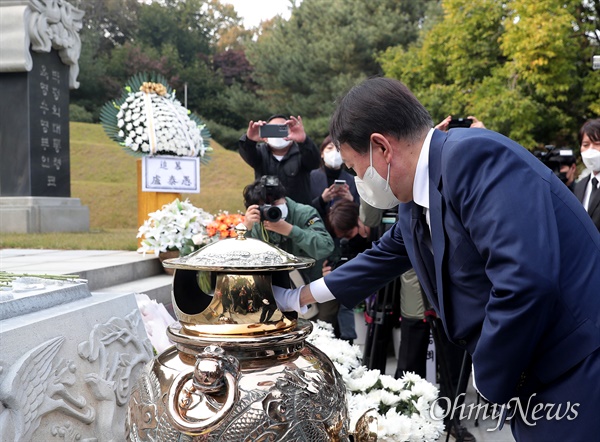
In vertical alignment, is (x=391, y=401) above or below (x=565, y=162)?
below

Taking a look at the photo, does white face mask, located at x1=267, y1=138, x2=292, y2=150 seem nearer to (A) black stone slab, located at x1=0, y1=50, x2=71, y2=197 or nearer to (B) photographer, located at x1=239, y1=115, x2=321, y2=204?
(B) photographer, located at x1=239, y1=115, x2=321, y2=204

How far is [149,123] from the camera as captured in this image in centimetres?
593

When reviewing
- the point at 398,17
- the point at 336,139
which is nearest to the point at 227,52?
the point at 398,17

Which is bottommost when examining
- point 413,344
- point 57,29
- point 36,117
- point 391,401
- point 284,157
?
point 413,344

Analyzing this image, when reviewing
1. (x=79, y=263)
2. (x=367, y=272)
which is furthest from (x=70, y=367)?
(x=79, y=263)

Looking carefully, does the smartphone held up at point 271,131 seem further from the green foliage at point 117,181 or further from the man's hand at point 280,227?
the green foliage at point 117,181

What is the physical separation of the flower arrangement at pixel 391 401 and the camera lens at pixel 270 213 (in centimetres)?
85

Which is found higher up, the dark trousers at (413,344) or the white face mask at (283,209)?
the white face mask at (283,209)

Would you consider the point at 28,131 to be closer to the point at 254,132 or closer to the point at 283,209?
the point at 254,132

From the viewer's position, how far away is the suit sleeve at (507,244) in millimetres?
1329

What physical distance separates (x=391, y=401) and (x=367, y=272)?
0.66 metres

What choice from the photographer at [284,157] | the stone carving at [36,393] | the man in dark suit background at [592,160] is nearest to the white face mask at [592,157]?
the man in dark suit background at [592,160]

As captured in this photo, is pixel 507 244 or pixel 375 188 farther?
pixel 375 188

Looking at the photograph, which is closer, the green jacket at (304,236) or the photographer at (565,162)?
the green jacket at (304,236)
